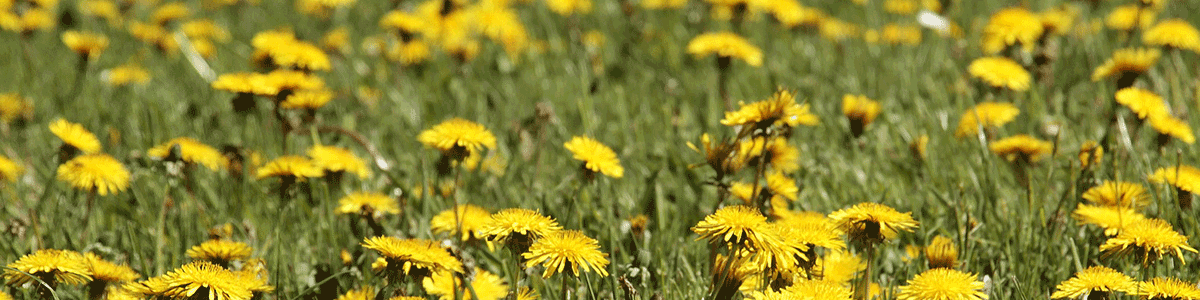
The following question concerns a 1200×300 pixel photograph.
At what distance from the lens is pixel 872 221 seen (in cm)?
166

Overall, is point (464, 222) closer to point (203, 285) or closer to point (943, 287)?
point (203, 285)

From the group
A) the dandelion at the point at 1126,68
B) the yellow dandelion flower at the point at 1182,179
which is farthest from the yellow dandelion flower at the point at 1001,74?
the yellow dandelion flower at the point at 1182,179

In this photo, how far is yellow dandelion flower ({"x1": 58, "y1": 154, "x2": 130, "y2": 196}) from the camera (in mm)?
2340

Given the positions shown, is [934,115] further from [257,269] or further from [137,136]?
[137,136]

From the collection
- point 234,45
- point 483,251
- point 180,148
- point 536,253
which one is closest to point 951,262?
point 536,253

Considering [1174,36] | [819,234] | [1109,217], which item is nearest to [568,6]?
[1174,36]

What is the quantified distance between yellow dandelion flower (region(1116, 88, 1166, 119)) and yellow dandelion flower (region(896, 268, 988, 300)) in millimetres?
1106

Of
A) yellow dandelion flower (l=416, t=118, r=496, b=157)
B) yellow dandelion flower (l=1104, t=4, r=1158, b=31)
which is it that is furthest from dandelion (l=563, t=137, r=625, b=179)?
yellow dandelion flower (l=1104, t=4, r=1158, b=31)

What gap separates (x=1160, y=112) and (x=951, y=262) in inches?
38.6

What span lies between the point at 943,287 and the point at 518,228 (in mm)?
641

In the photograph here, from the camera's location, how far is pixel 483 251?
7.39ft

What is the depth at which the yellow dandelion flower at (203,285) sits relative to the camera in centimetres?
162

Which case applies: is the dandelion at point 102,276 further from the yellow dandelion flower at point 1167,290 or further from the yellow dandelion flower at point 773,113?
the yellow dandelion flower at point 1167,290

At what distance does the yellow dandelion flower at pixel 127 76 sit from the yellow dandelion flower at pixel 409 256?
7.90 feet
